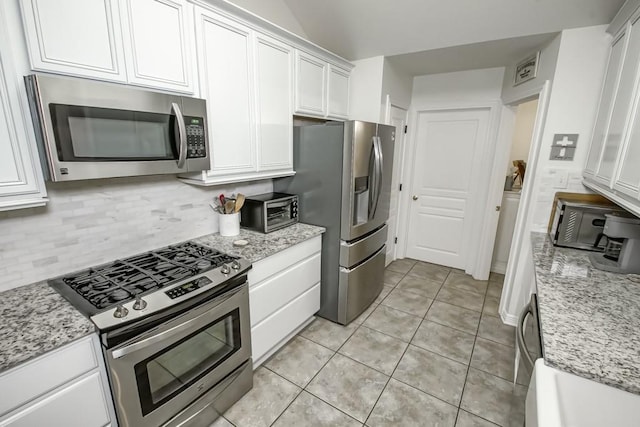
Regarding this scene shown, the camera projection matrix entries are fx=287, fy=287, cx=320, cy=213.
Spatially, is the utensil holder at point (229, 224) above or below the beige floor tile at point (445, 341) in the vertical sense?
above

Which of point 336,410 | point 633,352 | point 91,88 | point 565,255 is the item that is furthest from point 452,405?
A: point 91,88

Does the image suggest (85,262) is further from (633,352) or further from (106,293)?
(633,352)

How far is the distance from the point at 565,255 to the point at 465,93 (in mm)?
2132

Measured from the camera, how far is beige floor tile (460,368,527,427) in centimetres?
172

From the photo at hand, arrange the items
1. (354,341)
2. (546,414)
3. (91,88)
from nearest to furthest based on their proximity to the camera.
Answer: (546,414), (91,88), (354,341)

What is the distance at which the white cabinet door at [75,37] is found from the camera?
1.08 metres

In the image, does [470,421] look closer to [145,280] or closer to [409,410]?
[409,410]

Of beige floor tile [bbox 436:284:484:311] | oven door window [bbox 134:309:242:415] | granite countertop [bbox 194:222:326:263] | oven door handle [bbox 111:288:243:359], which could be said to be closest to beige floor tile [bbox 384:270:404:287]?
beige floor tile [bbox 436:284:484:311]

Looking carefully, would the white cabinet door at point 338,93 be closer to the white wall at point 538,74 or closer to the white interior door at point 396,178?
the white interior door at point 396,178

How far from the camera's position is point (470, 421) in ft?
5.54

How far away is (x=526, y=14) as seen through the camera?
2.01 meters

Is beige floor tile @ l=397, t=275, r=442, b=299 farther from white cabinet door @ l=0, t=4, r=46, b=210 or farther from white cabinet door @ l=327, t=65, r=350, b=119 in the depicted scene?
white cabinet door @ l=0, t=4, r=46, b=210

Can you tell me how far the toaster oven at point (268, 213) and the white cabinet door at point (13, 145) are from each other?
4.04 feet

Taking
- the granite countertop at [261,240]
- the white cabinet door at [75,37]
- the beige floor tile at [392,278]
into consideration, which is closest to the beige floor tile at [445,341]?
the beige floor tile at [392,278]
